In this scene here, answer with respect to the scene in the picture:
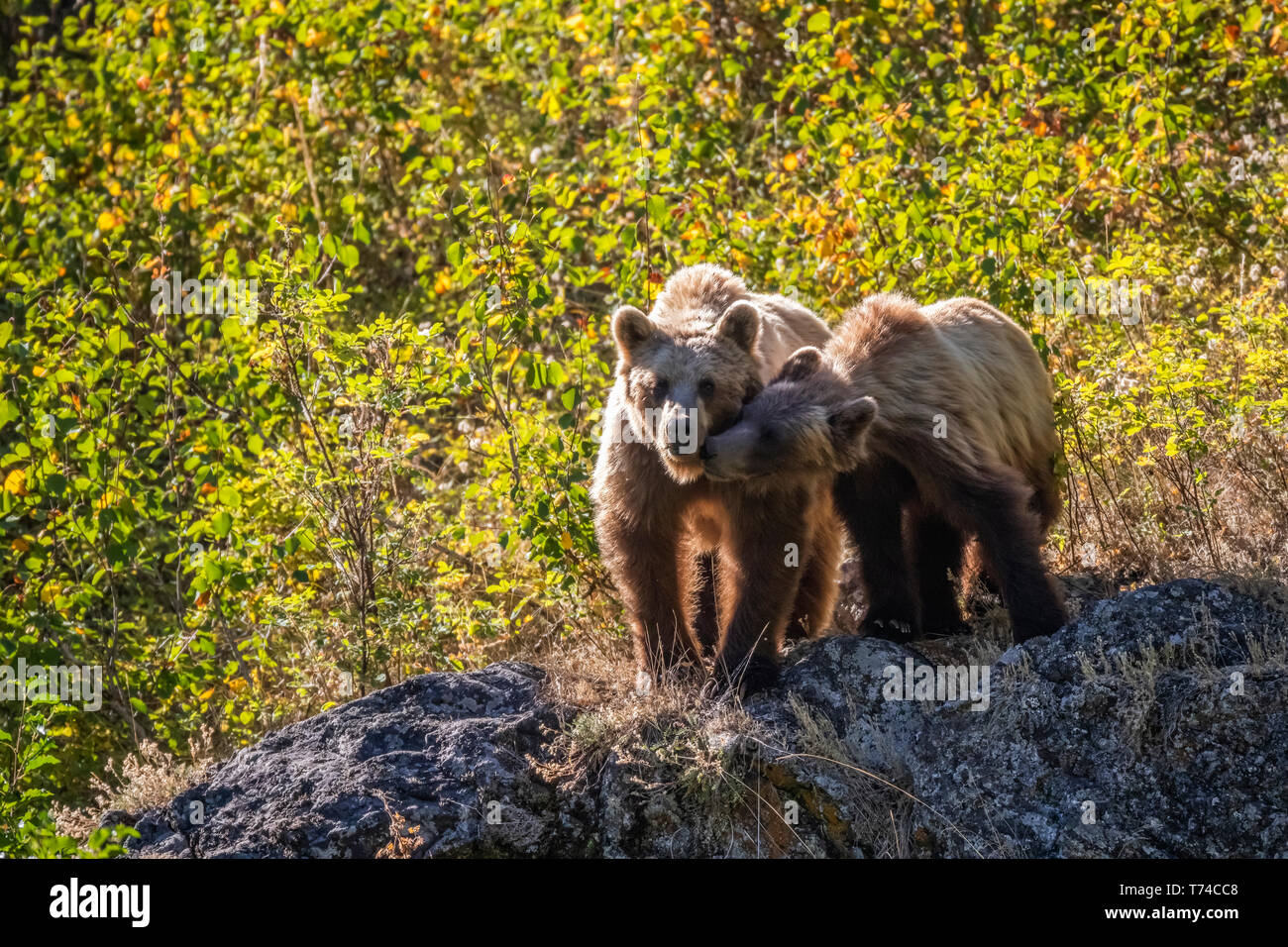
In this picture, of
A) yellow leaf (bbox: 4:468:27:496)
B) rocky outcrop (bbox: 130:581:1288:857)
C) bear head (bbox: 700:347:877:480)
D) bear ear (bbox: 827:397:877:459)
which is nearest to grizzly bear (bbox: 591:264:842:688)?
bear head (bbox: 700:347:877:480)

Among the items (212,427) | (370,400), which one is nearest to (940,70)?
(370,400)

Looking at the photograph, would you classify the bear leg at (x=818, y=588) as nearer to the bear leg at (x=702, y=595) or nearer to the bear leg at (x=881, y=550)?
A: the bear leg at (x=881, y=550)

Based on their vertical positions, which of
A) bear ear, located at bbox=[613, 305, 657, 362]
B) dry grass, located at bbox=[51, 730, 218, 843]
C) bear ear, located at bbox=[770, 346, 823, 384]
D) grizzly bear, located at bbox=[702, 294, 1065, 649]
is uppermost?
bear ear, located at bbox=[613, 305, 657, 362]

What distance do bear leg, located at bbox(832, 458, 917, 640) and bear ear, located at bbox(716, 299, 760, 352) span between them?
81 cm

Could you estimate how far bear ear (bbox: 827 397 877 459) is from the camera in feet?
17.3

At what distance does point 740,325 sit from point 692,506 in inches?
33.5

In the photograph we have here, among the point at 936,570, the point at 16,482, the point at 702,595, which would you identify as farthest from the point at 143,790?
the point at 936,570

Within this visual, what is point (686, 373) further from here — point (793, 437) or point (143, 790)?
point (143, 790)

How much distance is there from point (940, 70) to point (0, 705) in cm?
875

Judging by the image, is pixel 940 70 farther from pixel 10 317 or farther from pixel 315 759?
pixel 315 759

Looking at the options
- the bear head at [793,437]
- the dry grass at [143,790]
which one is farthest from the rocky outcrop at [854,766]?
the bear head at [793,437]

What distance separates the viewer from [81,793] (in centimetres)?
803

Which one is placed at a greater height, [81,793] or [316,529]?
[316,529]

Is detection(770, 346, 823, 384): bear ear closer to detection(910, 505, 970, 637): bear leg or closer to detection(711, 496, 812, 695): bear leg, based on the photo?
detection(711, 496, 812, 695): bear leg
